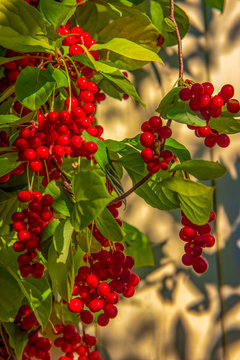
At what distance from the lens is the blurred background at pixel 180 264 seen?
1042 millimetres

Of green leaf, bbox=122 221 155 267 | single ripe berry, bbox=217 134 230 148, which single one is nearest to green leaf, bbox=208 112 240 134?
single ripe berry, bbox=217 134 230 148

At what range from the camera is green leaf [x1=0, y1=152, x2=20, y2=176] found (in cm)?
60

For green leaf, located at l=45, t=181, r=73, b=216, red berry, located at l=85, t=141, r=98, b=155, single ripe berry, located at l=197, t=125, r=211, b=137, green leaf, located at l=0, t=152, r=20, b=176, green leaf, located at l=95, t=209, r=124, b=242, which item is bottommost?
green leaf, located at l=45, t=181, r=73, b=216

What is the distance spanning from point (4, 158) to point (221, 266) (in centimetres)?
66

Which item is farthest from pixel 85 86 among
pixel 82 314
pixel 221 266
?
pixel 221 266

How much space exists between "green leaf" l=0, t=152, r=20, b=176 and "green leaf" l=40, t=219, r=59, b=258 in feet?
0.27

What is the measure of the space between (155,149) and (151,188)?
8 cm

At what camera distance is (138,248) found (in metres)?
0.93

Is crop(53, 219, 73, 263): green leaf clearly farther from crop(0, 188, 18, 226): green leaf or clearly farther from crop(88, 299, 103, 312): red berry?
crop(0, 188, 18, 226): green leaf

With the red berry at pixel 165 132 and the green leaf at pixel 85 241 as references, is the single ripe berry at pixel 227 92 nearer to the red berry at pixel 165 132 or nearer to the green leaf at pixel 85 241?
the red berry at pixel 165 132

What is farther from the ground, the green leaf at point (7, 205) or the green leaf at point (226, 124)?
the green leaf at point (226, 124)

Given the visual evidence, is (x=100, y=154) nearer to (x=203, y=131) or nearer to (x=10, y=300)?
(x=203, y=131)

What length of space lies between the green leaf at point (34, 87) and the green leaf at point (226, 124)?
0.66 feet

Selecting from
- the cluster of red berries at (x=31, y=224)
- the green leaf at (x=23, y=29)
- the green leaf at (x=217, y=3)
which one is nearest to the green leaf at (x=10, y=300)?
the cluster of red berries at (x=31, y=224)
